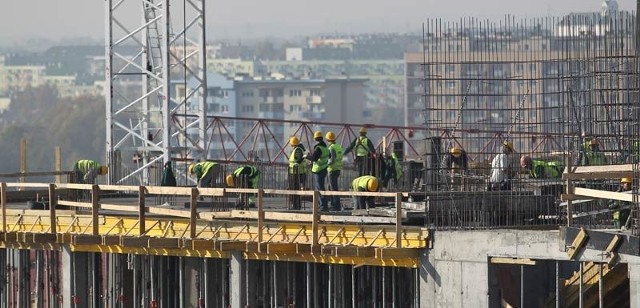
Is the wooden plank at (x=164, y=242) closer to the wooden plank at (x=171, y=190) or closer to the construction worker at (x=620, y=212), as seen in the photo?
the wooden plank at (x=171, y=190)

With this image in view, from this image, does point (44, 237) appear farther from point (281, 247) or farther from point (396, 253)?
point (396, 253)

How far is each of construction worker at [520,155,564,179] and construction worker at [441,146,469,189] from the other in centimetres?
106

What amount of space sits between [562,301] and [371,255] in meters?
3.18

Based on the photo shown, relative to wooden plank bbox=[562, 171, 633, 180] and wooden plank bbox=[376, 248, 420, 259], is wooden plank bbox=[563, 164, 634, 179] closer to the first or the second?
wooden plank bbox=[562, 171, 633, 180]

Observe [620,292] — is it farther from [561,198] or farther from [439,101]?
[439,101]

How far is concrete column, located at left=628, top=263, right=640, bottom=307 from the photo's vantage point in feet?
90.7

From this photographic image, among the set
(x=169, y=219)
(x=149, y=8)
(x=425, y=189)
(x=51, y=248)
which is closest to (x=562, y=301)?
(x=425, y=189)

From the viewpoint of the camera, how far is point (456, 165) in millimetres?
34344

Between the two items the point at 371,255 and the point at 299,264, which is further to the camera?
the point at 299,264

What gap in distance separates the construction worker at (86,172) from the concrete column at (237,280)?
960 cm

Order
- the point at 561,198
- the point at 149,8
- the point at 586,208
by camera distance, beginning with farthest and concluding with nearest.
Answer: the point at 149,8 → the point at 586,208 → the point at 561,198

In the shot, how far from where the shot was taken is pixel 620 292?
1216 inches

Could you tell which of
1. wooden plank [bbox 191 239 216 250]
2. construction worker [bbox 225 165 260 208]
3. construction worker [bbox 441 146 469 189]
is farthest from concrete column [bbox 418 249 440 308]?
construction worker [bbox 225 165 260 208]

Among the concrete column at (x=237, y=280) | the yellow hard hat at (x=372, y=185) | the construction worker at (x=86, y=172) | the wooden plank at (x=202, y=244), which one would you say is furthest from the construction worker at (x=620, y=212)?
the construction worker at (x=86, y=172)
